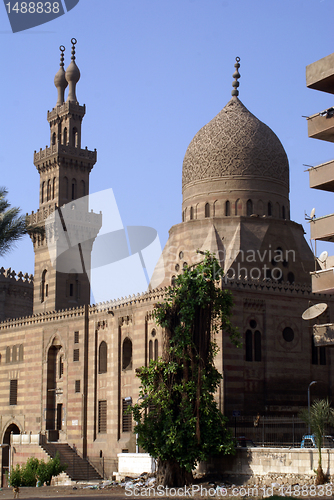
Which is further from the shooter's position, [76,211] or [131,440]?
[76,211]

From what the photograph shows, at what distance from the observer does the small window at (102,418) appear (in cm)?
3800

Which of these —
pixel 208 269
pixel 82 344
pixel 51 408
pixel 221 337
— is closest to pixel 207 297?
pixel 208 269

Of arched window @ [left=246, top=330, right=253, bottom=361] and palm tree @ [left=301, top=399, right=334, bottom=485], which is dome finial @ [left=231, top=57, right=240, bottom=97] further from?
palm tree @ [left=301, top=399, right=334, bottom=485]

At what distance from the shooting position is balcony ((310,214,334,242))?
24359 millimetres

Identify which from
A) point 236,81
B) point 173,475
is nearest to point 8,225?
point 173,475

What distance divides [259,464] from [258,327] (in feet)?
27.0

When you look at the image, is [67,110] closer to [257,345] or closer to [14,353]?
[14,353]

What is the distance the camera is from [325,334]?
2502cm

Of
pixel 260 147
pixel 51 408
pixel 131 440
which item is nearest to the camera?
pixel 131 440

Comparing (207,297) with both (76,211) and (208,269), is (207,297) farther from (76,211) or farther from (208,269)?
(76,211)

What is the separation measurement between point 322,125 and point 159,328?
44.8ft

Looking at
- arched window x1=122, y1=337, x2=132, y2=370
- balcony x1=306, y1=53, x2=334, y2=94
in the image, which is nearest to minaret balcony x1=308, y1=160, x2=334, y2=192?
balcony x1=306, y1=53, x2=334, y2=94

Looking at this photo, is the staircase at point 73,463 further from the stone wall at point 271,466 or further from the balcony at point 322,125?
the balcony at point 322,125

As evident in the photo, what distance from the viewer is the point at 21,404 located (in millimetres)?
43156
